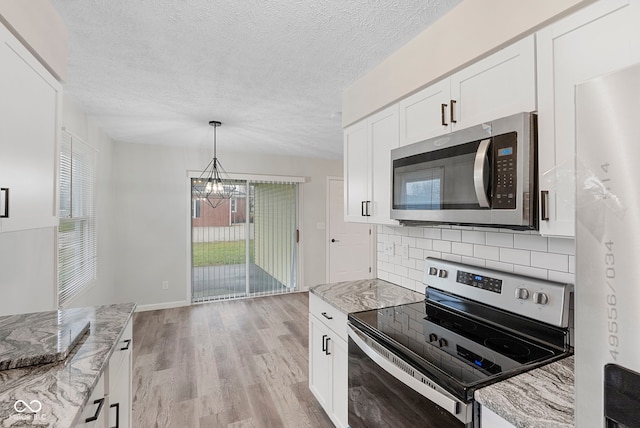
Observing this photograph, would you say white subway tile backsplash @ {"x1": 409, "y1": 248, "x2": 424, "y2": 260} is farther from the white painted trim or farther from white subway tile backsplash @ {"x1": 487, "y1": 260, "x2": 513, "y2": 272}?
the white painted trim

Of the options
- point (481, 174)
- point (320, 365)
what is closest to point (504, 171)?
point (481, 174)

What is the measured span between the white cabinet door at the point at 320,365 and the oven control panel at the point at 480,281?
2.90 ft

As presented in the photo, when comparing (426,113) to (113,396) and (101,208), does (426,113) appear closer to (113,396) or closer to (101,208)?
(113,396)

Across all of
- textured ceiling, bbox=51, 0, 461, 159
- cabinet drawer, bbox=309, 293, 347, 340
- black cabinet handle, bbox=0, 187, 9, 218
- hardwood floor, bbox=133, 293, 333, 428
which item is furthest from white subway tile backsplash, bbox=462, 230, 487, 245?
black cabinet handle, bbox=0, 187, 9, 218

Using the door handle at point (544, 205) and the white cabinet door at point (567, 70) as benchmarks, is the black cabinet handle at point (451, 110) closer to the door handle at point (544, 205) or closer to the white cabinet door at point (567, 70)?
the white cabinet door at point (567, 70)

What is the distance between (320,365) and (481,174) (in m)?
1.63

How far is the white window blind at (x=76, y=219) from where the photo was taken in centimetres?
261

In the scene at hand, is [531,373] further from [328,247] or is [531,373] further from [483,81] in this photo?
[328,247]

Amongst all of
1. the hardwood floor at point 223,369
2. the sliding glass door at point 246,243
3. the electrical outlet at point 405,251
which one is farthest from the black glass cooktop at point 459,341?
the sliding glass door at point 246,243

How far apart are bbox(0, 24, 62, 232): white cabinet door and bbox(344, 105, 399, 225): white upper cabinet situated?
5.76 ft

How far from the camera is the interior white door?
548 cm

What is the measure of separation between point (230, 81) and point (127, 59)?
0.67 meters

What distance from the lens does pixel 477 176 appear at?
123cm

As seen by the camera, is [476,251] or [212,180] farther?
[212,180]
